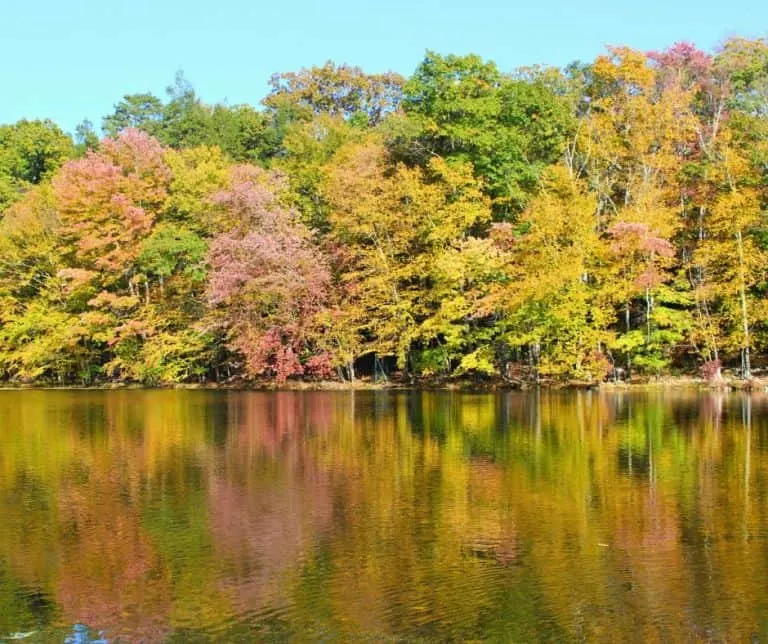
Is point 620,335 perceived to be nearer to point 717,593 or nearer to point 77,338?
point 77,338

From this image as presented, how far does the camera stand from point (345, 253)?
51.3m

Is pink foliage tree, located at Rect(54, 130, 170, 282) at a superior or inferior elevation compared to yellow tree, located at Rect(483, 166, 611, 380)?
superior

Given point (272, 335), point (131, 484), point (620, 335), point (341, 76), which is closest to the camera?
point (131, 484)

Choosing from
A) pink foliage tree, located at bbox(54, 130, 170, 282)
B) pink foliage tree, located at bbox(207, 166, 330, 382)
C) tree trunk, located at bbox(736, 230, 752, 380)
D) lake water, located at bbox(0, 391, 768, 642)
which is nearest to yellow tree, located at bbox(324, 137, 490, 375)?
pink foliage tree, located at bbox(207, 166, 330, 382)

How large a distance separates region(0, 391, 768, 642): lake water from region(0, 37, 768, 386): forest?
17.7m

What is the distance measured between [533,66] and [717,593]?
45.8 metres

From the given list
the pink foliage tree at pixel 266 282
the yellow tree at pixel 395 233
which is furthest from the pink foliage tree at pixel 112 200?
the yellow tree at pixel 395 233

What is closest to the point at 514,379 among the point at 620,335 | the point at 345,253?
the point at 620,335

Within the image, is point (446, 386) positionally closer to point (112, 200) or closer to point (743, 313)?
point (743, 313)

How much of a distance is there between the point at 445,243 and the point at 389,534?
36297mm

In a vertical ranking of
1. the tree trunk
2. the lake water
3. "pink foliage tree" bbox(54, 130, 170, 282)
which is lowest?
the lake water

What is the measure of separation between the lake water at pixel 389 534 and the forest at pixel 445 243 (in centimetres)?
1773

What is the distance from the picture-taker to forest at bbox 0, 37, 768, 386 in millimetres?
45375

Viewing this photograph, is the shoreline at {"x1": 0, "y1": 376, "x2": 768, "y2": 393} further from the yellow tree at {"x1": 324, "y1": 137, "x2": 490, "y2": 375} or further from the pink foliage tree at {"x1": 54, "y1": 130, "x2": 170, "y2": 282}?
the pink foliage tree at {"x1": 54, "y1": 130, "x2": 170, "y2": 282}
